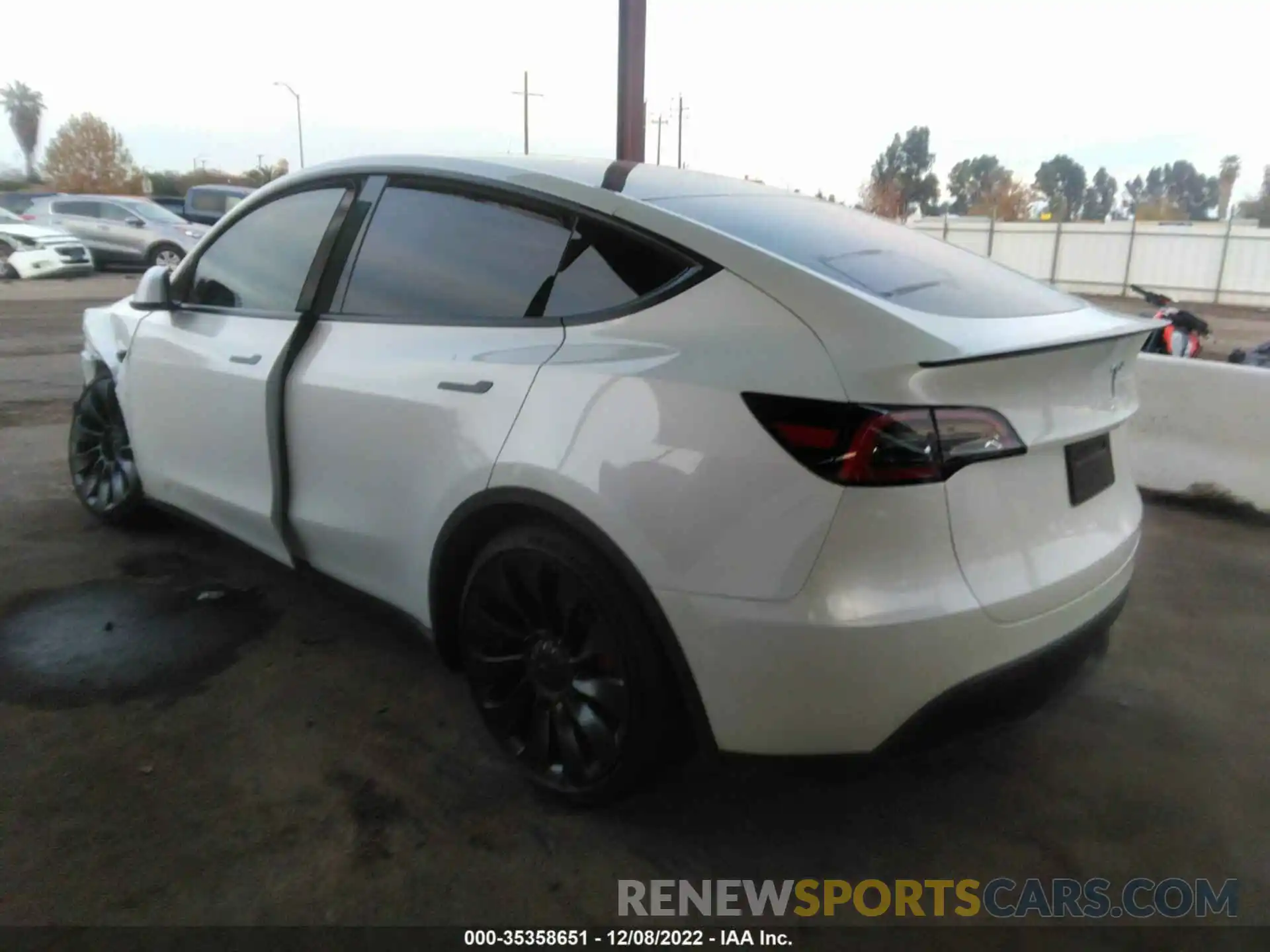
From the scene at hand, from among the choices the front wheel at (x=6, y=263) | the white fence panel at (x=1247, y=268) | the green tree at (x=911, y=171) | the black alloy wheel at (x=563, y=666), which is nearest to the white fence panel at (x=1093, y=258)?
the white fence panel at (x=1247, y=268)

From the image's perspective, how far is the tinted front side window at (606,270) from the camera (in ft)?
7.71

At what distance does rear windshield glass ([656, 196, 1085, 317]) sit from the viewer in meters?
2.37

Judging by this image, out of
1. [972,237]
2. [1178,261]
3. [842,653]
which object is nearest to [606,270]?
[842,653]

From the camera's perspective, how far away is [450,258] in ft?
9.21

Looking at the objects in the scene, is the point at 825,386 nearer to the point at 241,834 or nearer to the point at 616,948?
the point at 616,948

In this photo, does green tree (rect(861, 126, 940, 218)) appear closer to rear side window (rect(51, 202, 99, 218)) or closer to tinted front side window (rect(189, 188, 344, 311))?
rear side window (rect(51, 202, 99, 218))

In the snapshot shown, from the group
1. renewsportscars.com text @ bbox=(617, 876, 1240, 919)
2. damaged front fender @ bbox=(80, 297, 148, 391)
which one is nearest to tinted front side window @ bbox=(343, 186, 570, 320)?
renewsportscars.com text @ bbox=(617, 876, 1240, 919)

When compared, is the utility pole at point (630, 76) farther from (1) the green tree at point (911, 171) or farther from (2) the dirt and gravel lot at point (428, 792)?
(1) the green tree at point (911, 171)

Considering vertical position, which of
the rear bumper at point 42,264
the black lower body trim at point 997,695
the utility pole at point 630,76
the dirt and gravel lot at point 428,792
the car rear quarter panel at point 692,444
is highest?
the utility pole at point 630,76

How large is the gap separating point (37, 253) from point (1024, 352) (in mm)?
20712

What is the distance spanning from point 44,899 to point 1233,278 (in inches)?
1113

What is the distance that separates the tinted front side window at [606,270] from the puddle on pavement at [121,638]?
1.86 m

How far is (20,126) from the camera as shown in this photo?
9625 cm

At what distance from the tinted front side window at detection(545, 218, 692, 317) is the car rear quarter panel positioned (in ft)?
0.26
